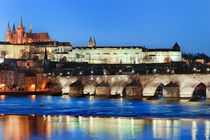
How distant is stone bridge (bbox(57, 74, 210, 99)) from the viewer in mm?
59875

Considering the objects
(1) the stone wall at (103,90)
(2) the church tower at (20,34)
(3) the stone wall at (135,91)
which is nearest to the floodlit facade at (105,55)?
(2) the church tower at (20,34)

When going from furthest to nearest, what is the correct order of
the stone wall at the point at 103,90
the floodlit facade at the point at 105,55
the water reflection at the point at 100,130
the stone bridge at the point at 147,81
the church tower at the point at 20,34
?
the church tower at the point at 20,34 < the floodlit facade at the point at 105,55 < the stone wall at the point at 103,90 < the stone bridge at the point at 147,81 < the water reflection at the point at 100,130

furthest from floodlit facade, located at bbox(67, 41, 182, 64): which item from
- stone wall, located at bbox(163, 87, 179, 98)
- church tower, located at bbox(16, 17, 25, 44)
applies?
stone wall, located at bbox(163, 87, 179, 98)

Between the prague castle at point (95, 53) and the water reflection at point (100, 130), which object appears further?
the prague castle at point (95, 53)

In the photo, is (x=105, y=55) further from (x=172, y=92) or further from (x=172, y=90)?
(x=172, y=90)

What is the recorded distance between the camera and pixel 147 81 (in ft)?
219

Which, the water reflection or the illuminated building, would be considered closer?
the water reflection

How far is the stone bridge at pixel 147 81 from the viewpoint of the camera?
59.9 meters

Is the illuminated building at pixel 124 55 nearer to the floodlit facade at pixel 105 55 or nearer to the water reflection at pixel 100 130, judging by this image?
the floodlit facade at pixel 105 55

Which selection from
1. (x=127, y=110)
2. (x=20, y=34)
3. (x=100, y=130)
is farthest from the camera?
(x=20, y=34)

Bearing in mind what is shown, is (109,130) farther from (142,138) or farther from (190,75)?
(190,75)

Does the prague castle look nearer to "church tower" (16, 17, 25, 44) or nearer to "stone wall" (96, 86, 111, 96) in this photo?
"church tower" (16, 17, 25, 44)

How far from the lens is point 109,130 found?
29062mm

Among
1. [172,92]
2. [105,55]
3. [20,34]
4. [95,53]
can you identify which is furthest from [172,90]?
[20,34]
